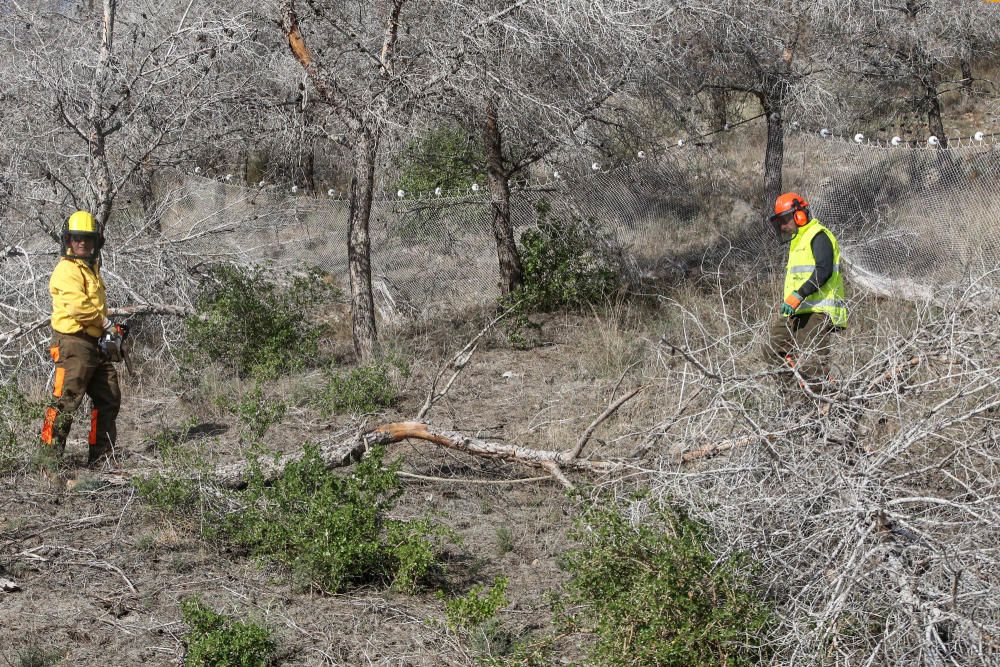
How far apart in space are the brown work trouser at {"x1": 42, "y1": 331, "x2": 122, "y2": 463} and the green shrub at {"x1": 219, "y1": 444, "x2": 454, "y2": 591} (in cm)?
189

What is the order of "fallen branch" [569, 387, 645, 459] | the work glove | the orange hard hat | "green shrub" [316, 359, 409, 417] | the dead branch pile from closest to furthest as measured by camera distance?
the dead branch pile
"fallen branch" [569, 387, 645, 459]
the work glove
the orange hard hat
"green shrub" [316, 359, 409, 417]

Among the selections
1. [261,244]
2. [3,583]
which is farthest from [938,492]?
[261,244]

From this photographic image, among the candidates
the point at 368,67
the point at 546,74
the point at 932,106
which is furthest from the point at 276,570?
the point at 932,106

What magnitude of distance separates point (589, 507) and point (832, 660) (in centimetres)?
122

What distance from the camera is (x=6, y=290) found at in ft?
29.3

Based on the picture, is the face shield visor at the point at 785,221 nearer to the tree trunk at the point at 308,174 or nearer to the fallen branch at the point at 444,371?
Answer: the fallen branch at the point at 444,371

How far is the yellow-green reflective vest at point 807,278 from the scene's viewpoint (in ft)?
22.1

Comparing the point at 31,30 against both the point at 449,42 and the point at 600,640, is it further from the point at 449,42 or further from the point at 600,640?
the point at 600,640

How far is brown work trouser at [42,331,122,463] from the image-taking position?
7121mm

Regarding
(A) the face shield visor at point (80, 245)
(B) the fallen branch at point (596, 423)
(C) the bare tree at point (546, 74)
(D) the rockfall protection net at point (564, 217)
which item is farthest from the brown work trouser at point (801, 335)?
(A) the face shield visor at point (80, 245)

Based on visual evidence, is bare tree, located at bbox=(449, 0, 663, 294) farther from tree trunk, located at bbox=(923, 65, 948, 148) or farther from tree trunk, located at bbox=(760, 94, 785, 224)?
tree trunk, located at bbox=(923, 65, 948, 148)

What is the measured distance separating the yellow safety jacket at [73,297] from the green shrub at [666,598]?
410cm

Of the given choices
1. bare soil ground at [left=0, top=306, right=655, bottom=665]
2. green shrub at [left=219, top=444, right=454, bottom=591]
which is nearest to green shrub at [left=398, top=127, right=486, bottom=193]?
bare soil ground at [left=0, top=306, right=655, bottom=665]

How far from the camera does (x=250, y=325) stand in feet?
31.9
